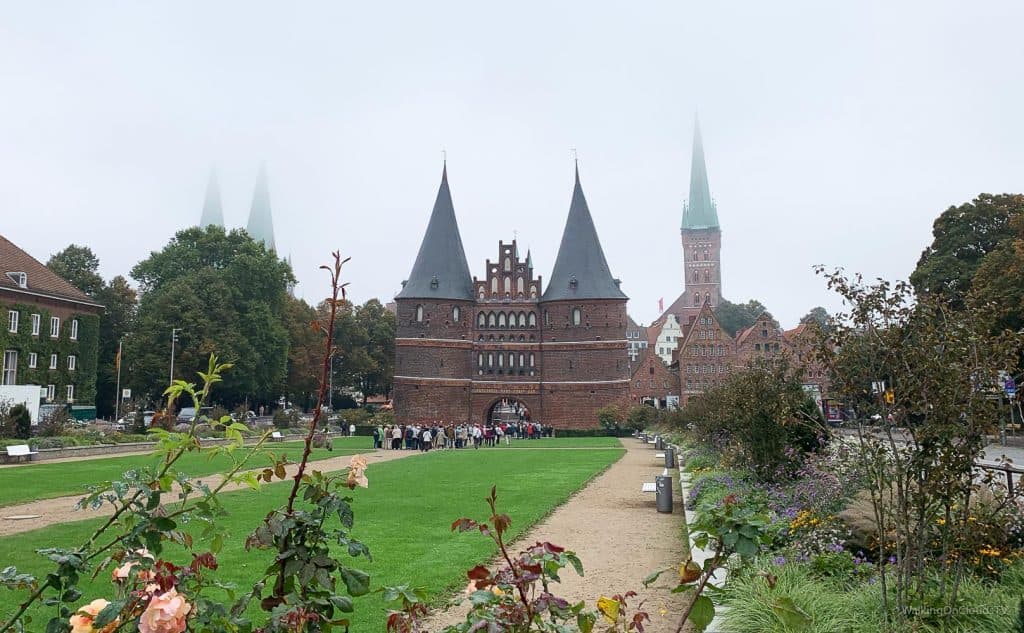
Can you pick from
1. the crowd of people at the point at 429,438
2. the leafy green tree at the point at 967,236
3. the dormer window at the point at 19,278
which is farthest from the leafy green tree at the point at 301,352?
the leafy green tree at the point at 967,236

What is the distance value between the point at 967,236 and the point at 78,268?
189 feet

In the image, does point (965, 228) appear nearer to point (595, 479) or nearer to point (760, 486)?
point (595, 479)

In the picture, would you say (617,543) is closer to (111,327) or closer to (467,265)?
(467,265)

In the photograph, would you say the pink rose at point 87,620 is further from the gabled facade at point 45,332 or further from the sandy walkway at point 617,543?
the gabled facade at point 45,332

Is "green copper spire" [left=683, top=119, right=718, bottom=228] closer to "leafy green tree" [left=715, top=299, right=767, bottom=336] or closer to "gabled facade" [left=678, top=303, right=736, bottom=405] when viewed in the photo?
"leafy green tree" [left=715, top=299, right=767, bottom=336]

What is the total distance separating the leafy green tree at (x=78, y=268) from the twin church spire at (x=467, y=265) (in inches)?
878

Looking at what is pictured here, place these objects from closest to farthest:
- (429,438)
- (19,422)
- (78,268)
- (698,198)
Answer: (19,422)
(429,438)
(78,268)
(698,198)

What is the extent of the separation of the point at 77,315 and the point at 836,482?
44.5m

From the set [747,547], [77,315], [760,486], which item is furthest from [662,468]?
[77,315]

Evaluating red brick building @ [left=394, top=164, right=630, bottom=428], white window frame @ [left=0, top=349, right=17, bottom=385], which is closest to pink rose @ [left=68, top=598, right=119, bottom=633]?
white window frame @ [left=0, top=349, right=17, bottom=385]

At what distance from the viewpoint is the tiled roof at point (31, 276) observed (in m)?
40.2

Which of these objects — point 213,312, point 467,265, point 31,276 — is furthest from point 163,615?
point 467,265

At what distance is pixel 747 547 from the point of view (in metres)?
2.84

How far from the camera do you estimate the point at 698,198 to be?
136 metres
